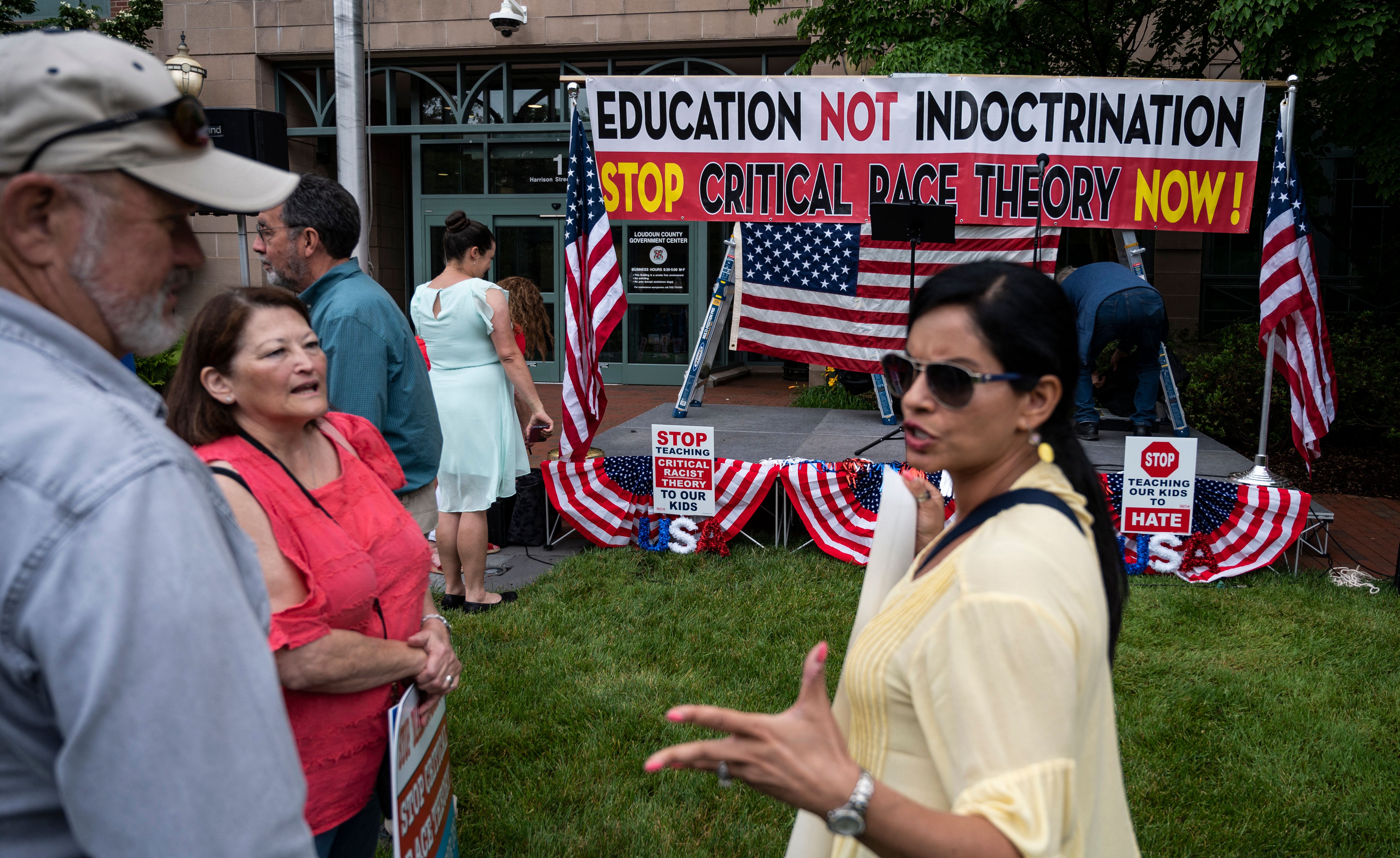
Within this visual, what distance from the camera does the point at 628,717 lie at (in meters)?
4.25

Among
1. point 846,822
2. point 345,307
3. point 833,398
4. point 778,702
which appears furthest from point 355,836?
point 833,398

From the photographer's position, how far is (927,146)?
7.53 metres

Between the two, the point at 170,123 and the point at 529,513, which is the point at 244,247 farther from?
the point at 170,123

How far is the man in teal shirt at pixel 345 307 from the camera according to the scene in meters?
3.49

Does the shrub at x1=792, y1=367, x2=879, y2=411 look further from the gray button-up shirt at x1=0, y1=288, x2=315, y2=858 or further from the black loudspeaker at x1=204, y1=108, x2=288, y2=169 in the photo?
the gray button-up shirt at x1=0, y1=288, x2=315, y2=858

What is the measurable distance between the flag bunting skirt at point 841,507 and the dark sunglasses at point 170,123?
5052 millimetres

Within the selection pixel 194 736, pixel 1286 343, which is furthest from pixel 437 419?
pixel 1286 343

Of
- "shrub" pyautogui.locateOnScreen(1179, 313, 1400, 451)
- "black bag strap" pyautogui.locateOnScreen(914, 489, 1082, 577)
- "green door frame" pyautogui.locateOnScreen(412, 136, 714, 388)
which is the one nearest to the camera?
"black bag strap" pyautogui.locateOnScreen(914, 489, 1082, 577)

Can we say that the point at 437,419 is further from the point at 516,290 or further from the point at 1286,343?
the point at 1286,343

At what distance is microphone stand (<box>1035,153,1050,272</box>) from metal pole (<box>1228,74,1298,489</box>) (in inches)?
60.1

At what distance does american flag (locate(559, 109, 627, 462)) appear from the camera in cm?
687

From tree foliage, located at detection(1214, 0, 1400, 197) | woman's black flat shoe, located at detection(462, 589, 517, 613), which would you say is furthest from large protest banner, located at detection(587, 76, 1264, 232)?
woman's black flat shoe, located at detection(462, 589, 517, 613)

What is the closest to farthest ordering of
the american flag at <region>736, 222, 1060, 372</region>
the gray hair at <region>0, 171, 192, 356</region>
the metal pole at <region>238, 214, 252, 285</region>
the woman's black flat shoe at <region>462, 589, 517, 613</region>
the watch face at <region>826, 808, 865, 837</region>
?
the gray hair at <region>0, 171, 192, 356</region>, the watch face at <region>826, 808, 865, 837</region>, the metal pole at <region>238, 214, 252, 285</region>, the woman's black flat shoe at <region>462, 589, 517, 613</region>, the american flag at <region>736, 222, 1060, 372</region>

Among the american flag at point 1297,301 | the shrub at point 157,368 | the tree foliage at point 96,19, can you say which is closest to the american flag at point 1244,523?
the american flag at point 1297,301
